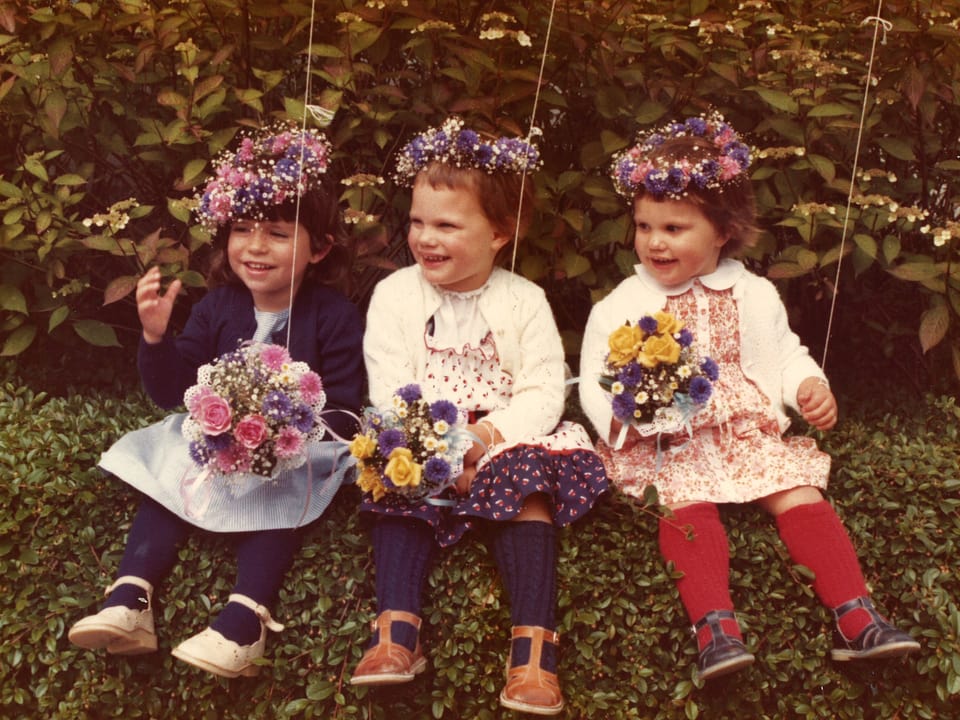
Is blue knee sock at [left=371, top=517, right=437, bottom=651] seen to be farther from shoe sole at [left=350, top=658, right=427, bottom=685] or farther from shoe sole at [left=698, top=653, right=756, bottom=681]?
shoe sole at [left=698, top=653, right=756, bottom=681]

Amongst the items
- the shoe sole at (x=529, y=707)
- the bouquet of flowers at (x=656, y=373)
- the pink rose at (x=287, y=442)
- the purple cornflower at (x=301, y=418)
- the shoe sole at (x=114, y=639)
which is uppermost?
the bouquet of flowers at (x=656, y=373)

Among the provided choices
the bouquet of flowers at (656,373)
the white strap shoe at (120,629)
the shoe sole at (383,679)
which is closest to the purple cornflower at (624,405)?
the bouquet of flowers at (656,373)

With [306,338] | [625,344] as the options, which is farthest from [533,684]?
[306,338]

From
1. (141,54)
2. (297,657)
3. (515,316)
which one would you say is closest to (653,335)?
(515,316)

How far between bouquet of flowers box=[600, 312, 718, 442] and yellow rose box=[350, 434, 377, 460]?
0.67 m

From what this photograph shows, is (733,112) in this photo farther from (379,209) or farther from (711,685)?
(711,685)

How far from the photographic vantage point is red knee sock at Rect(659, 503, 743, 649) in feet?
8.85

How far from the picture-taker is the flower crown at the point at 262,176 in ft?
10.0

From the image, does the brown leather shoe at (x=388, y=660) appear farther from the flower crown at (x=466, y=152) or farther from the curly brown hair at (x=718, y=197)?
the curly brown hair at (x=718, y=197)

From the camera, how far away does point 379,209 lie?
3.76 metres

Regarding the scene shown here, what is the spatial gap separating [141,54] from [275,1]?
493 mm

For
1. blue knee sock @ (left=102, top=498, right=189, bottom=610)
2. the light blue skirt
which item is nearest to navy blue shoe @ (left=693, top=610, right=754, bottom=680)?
the light blue skirt

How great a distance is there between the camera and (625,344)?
8.91 feet

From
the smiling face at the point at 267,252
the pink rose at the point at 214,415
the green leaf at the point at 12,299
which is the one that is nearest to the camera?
the pink rose at the point at 214,415
